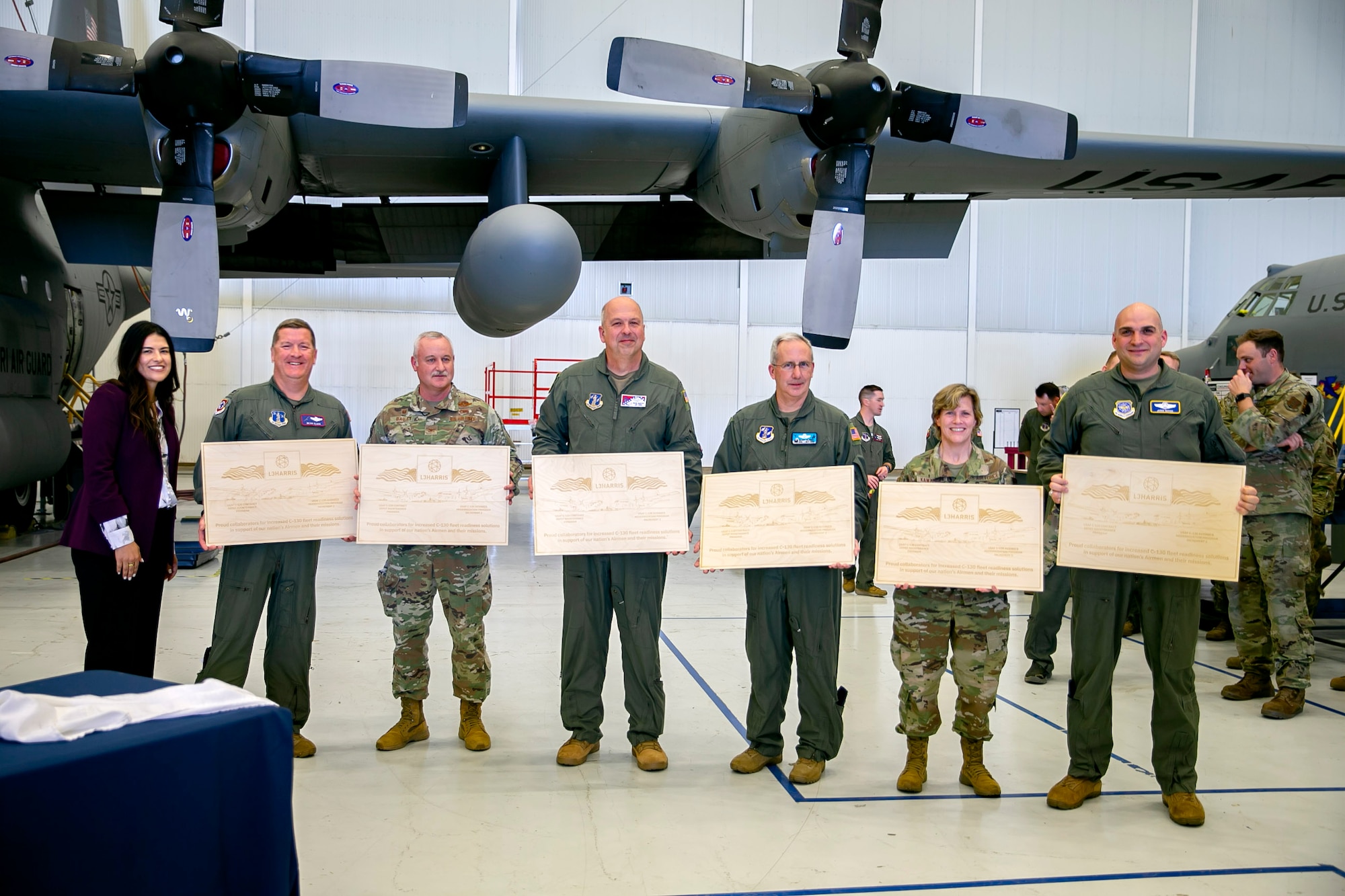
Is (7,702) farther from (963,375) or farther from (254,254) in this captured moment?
(963,375)

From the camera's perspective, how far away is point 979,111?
584 cm

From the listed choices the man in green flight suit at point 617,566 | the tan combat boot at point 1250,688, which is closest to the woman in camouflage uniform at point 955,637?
the man in green flight suit at point 617,566

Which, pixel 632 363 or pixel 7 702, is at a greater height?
pixel 632 363

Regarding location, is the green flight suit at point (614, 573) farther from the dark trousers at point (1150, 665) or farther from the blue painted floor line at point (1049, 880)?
the dark trousers at point (1150, 665)

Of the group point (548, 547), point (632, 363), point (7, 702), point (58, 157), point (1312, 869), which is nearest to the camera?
point (7, 702)

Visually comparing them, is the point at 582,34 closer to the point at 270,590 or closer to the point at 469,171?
the point at 469,171

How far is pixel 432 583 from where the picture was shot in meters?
4.00

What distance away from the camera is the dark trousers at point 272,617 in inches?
150

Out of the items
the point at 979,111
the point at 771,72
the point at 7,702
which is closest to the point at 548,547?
A: the point at 7,702

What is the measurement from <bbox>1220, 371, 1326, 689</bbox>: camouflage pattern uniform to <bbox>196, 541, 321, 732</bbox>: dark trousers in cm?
469

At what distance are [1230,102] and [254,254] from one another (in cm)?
1955

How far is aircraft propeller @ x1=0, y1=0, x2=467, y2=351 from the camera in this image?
5.33m

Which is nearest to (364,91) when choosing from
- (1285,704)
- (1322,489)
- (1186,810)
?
(1186,810)

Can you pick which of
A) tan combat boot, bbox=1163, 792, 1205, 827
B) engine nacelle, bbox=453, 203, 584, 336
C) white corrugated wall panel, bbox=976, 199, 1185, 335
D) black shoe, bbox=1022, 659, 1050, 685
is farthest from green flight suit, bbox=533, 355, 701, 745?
white corrugated wall panel, bbox=976, 199, 1185, 335
